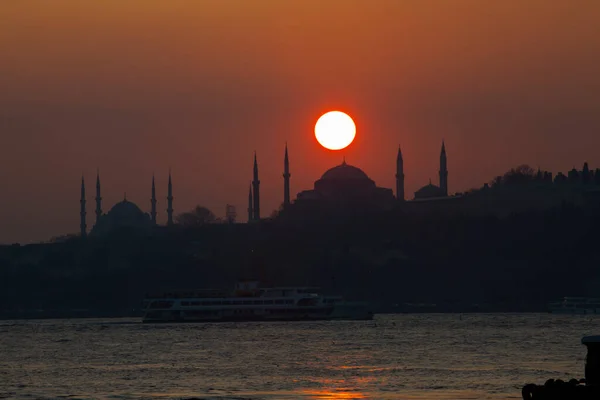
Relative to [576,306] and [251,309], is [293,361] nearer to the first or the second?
[251,309]

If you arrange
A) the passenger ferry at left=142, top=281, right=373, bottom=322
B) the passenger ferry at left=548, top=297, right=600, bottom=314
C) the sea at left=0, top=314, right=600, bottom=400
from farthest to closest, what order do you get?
the passenger ferry at left=548, top=297, right=600, bottom=314, the passenger ferry at left=142, top=281, right=373, bottom=322, the sea at left=0, top=314, right=600, bottom=400

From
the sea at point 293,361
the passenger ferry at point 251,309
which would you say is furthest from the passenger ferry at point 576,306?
the sea at point 293,361

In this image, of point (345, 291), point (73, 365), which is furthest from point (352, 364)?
point (345, 291)

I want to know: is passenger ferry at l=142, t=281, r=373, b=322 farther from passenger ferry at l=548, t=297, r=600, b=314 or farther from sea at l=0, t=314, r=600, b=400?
passenger ferry at l=548, t=297, r=600, b=314

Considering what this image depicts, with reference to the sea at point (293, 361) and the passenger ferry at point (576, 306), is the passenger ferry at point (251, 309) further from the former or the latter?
the passenger ferry at point (576, 306)

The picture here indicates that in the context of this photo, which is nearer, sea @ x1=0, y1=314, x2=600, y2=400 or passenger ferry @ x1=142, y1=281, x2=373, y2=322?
sea @ x1=0, y1=314, x2=600, y2=400

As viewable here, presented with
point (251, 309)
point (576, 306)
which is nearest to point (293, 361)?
point (251, 309)

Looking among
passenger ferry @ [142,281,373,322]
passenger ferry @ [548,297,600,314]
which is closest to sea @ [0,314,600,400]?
passenger ferry @ [142,281,373,322]

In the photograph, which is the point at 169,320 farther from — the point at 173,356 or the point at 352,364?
the point at 352,364
